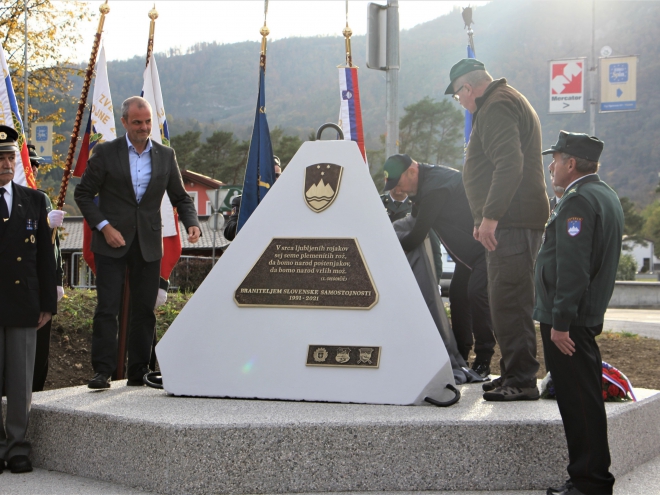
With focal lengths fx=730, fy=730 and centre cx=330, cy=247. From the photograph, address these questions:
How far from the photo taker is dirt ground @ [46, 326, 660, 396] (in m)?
6.98

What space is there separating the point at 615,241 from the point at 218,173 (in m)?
47.6

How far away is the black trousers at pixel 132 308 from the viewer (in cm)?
451

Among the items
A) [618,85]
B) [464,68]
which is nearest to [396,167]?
[464,68]

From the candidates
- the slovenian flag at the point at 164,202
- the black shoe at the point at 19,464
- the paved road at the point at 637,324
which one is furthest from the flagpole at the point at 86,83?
the paved road at the point at 637,324

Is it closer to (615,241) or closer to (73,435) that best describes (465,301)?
(615,241)

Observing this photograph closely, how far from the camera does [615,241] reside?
3131mm

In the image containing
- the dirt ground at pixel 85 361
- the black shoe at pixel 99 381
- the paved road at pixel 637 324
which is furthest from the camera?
the paved road at pixel 637 324

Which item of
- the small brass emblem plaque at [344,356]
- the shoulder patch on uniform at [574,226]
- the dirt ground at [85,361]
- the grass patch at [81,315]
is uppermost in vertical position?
the shoulder patch on uniform at [574,226]

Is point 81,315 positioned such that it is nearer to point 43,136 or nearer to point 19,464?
point 19,464

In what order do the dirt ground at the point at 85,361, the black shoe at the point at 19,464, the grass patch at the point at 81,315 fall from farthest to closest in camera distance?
the grass patch at the point at 81,315 → the dirt ground at the point at 85,361 → the black shoe at the point at 19,464

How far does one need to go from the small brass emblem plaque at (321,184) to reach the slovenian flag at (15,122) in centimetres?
257

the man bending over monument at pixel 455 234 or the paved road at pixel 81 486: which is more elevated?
the man bending over monument at pixel 455 234

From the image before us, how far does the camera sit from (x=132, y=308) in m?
4.76

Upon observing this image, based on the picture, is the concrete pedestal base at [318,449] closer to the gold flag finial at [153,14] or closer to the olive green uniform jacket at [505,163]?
the olive green uniform jacket at [505,163]
